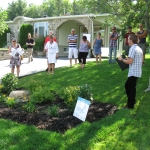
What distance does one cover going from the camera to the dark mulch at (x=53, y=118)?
4348mm

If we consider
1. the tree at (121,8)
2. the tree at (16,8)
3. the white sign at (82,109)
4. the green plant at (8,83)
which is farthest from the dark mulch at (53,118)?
the tree at (16,8)

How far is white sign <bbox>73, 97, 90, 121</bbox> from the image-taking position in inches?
177

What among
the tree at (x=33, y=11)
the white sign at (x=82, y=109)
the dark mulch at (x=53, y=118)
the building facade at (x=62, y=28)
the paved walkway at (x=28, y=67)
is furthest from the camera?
the tree at (x=33, y=11)

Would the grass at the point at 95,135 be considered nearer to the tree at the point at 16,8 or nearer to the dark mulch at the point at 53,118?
the dark mulch at the point at 53,118

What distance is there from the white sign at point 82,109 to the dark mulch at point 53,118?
0.10 metres

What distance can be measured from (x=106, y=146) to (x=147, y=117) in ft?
4.71

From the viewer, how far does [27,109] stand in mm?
5039

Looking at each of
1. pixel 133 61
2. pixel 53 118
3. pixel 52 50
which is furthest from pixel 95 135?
pixel 52 50

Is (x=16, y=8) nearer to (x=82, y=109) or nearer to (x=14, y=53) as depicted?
(x=14, y=53)

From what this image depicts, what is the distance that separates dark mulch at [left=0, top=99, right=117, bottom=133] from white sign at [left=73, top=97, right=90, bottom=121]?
10 centimetres

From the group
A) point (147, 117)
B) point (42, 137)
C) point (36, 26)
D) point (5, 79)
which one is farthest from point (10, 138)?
point (36, 26)

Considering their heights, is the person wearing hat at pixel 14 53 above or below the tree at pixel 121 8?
below

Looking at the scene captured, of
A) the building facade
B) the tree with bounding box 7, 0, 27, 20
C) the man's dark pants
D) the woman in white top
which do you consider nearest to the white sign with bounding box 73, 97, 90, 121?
the man's dark pants

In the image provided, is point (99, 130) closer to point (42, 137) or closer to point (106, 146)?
point (106, 146)
